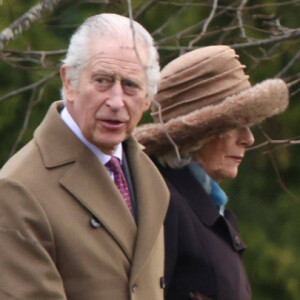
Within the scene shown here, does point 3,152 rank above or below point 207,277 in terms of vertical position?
below

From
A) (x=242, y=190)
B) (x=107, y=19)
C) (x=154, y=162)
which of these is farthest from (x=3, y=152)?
(x=107, y=19)

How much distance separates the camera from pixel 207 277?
4578 mm

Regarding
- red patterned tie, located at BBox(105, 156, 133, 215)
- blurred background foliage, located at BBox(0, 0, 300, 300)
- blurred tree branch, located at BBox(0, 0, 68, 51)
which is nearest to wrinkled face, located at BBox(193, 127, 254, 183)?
red patterned tie, located at BBox(105, 156, 133, 215)

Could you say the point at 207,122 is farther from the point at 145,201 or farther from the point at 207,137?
the point at 145,201

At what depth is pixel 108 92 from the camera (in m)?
4.14

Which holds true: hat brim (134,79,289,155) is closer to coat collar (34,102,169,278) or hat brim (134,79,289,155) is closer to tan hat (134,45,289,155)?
tan hat (134,45,289,155)

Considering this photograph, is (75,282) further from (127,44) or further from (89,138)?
(127,44)

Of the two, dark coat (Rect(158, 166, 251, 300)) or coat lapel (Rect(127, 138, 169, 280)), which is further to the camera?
dark coat (Rect(158, 166, 251, 300))

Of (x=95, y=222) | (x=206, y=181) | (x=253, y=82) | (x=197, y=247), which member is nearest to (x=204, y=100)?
(x=206, y=181)

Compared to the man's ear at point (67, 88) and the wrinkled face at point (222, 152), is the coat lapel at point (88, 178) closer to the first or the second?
the man's ear at point (67, 88)

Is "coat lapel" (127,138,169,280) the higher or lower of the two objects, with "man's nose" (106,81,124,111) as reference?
lower

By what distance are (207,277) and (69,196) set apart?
71 cm

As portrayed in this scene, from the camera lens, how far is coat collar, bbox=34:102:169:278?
162 inches

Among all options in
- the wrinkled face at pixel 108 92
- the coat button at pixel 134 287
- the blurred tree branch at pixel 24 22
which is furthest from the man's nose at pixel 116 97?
the blurred tree branch at pixel 24 22
